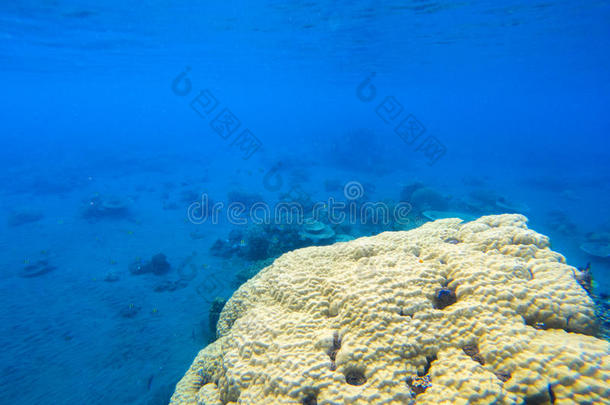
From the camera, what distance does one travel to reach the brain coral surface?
1.70 meters

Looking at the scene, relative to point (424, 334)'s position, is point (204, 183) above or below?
above

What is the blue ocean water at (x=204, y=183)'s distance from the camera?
865 cm

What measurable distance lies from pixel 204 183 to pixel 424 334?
24.9m

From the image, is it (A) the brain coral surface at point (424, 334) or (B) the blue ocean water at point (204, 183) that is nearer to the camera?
Result: (A) the brain coral surface at point (424, 334)

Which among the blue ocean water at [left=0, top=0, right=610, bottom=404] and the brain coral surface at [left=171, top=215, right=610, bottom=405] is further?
the blue ocean water at [left=0, top=0, right=610, bottom=404]

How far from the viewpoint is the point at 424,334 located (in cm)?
215

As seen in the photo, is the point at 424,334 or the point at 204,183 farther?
the point at 204,183

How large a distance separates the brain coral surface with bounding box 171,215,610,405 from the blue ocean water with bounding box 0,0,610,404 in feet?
6.80

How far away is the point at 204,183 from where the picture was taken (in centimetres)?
2484

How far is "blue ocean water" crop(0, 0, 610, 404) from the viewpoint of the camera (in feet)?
28.4

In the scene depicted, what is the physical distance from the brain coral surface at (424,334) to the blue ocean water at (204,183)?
2.07 m

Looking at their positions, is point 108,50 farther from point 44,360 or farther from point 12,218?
point 44,360

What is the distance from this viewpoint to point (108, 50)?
90.2 ft

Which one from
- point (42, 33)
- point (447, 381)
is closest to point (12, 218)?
point (42, 33)
